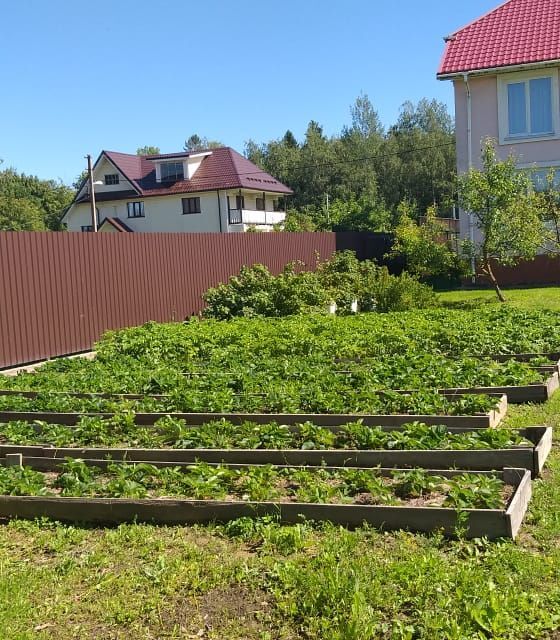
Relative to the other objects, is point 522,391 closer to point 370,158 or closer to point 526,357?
point 526,357

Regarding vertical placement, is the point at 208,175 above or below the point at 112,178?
below

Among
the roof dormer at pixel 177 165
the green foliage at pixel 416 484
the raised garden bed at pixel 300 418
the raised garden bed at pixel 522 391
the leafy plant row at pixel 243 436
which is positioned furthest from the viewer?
the roof dormer at pixel 177 165

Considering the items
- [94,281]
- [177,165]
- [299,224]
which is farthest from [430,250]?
[177,165]

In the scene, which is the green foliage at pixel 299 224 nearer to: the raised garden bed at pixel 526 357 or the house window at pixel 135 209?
the house window at pixel 135 209

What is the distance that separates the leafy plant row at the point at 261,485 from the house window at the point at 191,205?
136 ft

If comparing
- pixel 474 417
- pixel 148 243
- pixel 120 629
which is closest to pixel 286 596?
pixel 120 629

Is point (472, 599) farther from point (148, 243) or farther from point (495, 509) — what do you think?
point (148, 243)

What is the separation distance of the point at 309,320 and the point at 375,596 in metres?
10.6

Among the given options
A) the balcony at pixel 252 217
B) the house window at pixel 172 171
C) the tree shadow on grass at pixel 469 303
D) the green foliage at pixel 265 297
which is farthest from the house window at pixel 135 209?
the tree shadow on grass at pixel 469 303

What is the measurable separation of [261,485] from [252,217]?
139 feet

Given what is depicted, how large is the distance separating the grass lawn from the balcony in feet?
136

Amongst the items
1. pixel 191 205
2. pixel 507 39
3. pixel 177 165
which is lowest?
pixel 191 205

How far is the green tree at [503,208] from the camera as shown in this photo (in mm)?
17141

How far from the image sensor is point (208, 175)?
4669cm
